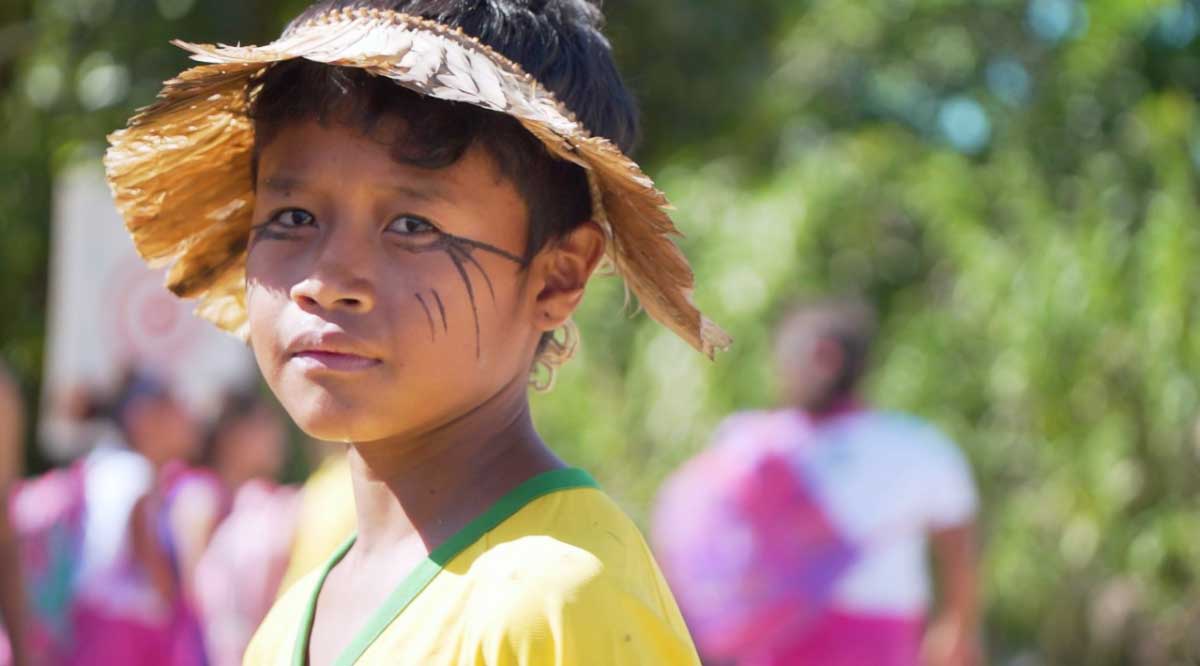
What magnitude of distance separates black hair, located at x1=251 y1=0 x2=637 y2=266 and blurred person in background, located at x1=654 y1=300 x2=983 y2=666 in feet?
12.9

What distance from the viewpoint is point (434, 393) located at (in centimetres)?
216

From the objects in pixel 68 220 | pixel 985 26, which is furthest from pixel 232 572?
pixel 985 26

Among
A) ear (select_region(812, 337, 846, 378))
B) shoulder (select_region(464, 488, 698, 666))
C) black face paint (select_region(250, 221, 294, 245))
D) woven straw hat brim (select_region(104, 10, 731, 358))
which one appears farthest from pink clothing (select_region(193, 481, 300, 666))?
shoulder (select_region(464, 488, 698, 666))

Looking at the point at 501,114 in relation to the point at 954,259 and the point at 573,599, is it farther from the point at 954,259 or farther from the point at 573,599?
the point at 954,259

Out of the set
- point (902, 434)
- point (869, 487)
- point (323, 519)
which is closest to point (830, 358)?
point (902, 434)

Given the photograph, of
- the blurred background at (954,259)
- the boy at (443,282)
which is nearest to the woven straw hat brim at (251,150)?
the boy at (443,282)

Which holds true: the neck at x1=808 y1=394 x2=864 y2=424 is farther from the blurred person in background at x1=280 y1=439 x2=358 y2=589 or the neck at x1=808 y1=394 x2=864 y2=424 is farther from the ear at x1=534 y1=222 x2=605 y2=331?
the ear at x1=534 y1=222 x2=605 y2=331

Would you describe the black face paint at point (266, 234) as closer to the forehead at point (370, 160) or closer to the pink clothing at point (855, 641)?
the forehead at point (370, 160)

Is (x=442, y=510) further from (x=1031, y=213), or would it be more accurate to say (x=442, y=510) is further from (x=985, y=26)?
(x=985, y=26)

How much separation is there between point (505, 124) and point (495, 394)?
348mm

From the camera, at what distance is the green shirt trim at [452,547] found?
82.4 inches

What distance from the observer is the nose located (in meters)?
2.09

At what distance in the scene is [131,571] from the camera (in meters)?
6.75

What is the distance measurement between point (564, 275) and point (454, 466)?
11.7 inches
